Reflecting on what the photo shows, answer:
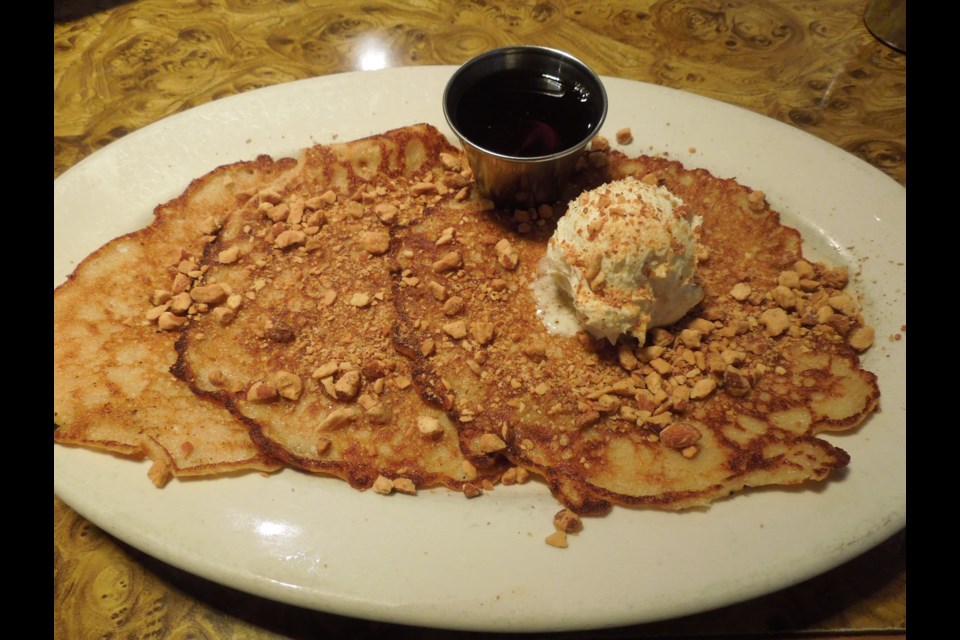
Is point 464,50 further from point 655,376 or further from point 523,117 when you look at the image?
point 655,376

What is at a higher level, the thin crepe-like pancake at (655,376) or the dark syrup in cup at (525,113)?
the dark syrup in cup at (525,113)

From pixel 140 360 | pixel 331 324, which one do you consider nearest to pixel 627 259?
pixel 331 324

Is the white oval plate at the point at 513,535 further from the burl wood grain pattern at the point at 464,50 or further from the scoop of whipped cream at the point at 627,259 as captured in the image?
the burl wood grain pattern at the point at 464,50

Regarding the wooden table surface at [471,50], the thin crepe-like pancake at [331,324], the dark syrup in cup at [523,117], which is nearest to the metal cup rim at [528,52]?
the dark syrup in cup at [523,117]

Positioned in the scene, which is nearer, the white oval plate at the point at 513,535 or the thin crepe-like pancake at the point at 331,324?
the white oval plate at the point at 513,535

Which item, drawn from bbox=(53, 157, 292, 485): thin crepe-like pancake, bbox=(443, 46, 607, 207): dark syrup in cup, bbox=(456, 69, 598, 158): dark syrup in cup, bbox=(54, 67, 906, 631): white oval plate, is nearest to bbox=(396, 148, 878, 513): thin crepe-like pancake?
bbox=(54, 67, 906, 631): white oval plate

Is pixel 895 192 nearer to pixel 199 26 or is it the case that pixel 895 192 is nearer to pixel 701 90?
pixel 701 90
